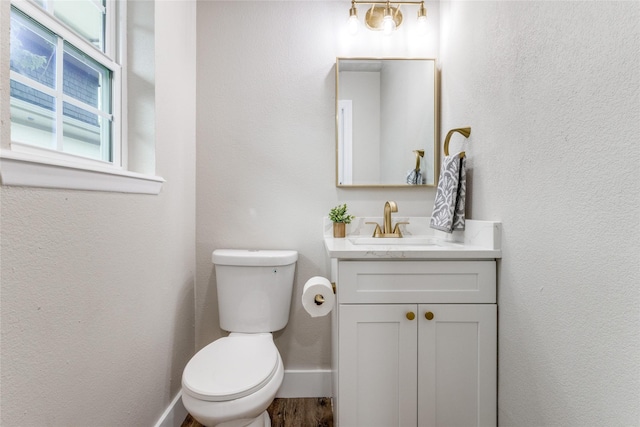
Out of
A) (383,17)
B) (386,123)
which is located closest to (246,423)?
(386,123)

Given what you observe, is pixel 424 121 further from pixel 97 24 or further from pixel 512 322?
pixel 97 24

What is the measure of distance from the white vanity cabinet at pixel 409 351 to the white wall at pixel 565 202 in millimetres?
86

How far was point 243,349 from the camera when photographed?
1.36 m

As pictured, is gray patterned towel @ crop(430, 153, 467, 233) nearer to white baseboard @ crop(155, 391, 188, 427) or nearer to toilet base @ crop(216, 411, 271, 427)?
toilet base @ crop(216, 411, 271, 427)

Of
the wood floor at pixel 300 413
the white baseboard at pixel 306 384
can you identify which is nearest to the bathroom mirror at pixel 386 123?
the white baseboard at pixel 306 384

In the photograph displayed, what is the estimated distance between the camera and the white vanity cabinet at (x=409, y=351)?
1.17 m

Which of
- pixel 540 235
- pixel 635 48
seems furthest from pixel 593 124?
pixel 540 235

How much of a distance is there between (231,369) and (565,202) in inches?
47.5

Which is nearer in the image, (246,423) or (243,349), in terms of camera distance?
(246,423)

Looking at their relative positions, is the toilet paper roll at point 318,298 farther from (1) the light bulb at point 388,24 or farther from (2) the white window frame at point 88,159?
(1) the light bulb at point 388,24

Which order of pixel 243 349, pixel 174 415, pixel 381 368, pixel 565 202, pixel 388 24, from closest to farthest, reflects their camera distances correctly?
pixel 565 202 → pixel 381 368 → pixel 243 349 → pixel 174 415 → pixel 388 24

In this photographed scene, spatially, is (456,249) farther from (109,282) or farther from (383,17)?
(383,17)

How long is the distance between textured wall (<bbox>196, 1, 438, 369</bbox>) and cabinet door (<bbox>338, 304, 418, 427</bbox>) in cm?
66

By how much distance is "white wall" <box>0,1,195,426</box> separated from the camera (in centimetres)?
73
